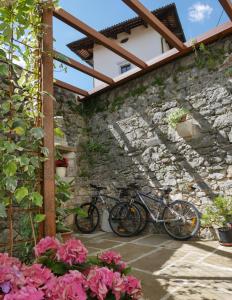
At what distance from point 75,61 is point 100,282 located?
12.2ft

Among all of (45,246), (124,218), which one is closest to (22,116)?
(45,246)

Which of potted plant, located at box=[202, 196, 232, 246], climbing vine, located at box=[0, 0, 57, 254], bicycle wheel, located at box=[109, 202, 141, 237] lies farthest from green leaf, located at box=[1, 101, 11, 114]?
bicycle wheel, located at box=[109, 202, 141, 237]

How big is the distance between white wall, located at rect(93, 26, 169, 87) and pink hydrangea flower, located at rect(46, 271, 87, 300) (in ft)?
30.2

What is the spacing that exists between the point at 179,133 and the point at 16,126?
3.02 m

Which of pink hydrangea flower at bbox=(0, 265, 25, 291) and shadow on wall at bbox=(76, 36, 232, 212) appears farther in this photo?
shadow on wall at bbox=(76, 36, 232, 212)

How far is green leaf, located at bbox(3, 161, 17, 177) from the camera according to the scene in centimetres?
152

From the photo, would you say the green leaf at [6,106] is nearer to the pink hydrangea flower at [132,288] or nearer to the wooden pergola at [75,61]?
the wooden pergola at [75,61]

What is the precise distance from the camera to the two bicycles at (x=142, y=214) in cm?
404

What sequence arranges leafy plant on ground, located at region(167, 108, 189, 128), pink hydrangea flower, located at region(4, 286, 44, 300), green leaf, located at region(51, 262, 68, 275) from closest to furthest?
pink hydrangea flower, located at region(4, 286, 44, 300) → green leaf, located at region(51, 262, 68, 275) → leafy plant on ground, located at region(167, 108, 189, 128)

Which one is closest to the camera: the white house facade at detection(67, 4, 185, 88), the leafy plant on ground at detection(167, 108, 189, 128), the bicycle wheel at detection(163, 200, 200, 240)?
the bicycle wheel at detection(163, 200, 200, 240)

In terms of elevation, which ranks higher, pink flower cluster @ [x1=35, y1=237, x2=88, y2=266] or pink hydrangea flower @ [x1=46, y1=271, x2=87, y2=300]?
pink flower cluster @ [x1=35, y1=237, x2=88, y2=266]

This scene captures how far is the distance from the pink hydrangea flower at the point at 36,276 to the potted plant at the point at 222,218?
3.02 m

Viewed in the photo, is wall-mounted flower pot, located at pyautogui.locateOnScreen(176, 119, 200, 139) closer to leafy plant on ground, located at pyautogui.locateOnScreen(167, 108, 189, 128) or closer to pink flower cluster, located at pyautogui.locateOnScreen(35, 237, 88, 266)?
leafy plant on ground, located at pyautogui.locateOnScreen(167, 108, 189, 128)

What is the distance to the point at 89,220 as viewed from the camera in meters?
5.10
